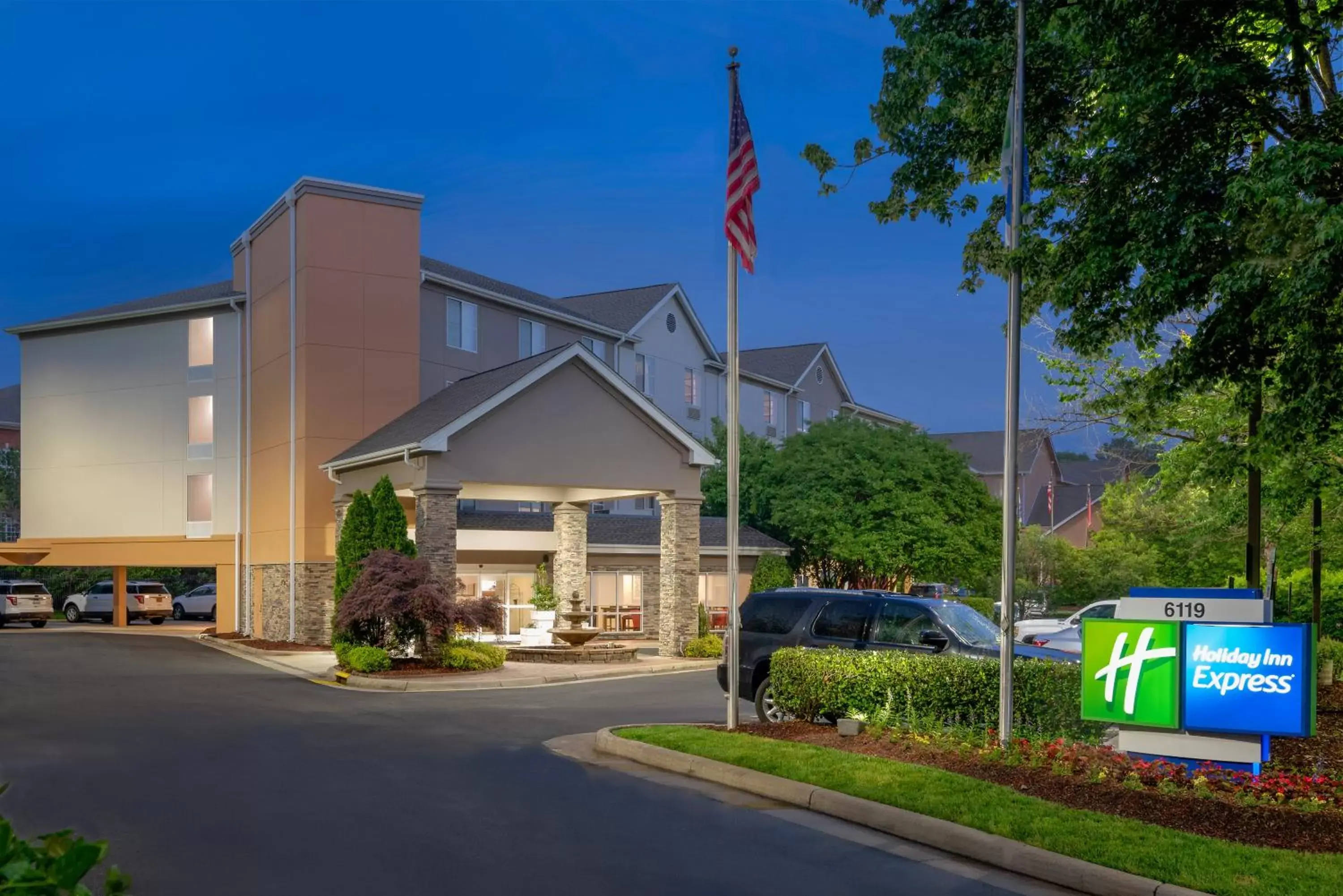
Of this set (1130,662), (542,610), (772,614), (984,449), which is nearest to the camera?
(1130,662)

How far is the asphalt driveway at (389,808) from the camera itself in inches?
352

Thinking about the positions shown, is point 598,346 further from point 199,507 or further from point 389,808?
point 389,808

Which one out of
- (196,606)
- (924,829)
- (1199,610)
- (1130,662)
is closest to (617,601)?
(196,606)

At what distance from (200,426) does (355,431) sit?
8.89m

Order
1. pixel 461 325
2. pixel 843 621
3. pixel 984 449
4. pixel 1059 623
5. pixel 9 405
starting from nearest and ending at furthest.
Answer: pixel 843 621 < pixel 1059 623 < pixel 461 325 < pixel 9 405 < pixel 984 449

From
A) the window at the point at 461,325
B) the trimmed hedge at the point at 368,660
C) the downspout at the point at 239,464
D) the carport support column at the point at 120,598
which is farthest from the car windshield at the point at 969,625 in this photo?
the carport support column at the point at 120,598

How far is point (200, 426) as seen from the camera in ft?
139

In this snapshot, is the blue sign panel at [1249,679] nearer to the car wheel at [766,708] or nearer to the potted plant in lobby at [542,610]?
the car wheel at [766,708]

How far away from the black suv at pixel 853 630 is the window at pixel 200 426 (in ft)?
96.0

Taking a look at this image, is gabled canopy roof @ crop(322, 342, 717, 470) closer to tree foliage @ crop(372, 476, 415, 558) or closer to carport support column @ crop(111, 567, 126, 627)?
tree foliage @ crop(372, 476, 415, 558)

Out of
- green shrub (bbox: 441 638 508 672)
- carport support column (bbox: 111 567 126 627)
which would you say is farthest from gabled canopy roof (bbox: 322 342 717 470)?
carport support column (bbox: 111 567 126 627)

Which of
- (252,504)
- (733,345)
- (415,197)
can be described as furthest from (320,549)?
(733,345)

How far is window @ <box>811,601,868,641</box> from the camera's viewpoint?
56.7 feet

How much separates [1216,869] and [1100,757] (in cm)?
367
